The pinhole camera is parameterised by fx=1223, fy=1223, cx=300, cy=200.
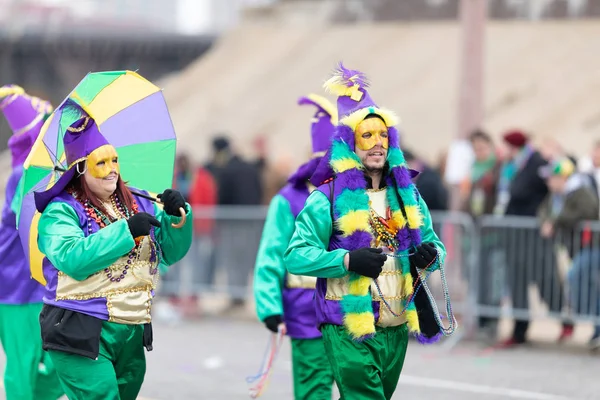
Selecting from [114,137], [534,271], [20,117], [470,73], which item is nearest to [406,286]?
[114,137]

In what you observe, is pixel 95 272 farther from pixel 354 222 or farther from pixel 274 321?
pixel 274 321

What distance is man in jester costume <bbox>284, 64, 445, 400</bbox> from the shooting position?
5.55 metres

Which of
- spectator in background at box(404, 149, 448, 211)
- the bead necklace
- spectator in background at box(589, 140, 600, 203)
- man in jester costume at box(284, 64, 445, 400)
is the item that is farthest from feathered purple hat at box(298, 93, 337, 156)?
spectator in background at box(404, 149, 448, 211)

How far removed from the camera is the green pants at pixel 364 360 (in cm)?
555

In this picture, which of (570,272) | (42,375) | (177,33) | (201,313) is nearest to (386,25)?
(177,33)

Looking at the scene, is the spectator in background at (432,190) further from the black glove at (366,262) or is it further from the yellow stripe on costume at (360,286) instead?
the black glove at (366,262)

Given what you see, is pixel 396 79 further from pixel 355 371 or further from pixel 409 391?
pixel 355 371

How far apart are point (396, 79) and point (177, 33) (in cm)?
1695

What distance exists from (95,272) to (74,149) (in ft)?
1.91

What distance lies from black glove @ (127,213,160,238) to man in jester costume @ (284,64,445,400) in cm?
69

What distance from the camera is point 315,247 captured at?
5566mm

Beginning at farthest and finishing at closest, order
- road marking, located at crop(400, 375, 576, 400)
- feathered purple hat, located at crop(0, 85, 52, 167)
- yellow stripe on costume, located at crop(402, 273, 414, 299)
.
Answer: road marking, located at crop(400, 375, 576, 400) → feathered purple hat, located at crop(0, 85, 52, 167) → yellow stripe on costume, located at crop(402, 273, 414, 299)

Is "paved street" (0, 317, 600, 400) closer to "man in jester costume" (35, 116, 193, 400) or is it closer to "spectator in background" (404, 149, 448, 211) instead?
"spectator in background" (404, 149, 448, 211)

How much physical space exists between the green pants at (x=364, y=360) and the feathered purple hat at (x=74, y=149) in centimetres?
137
